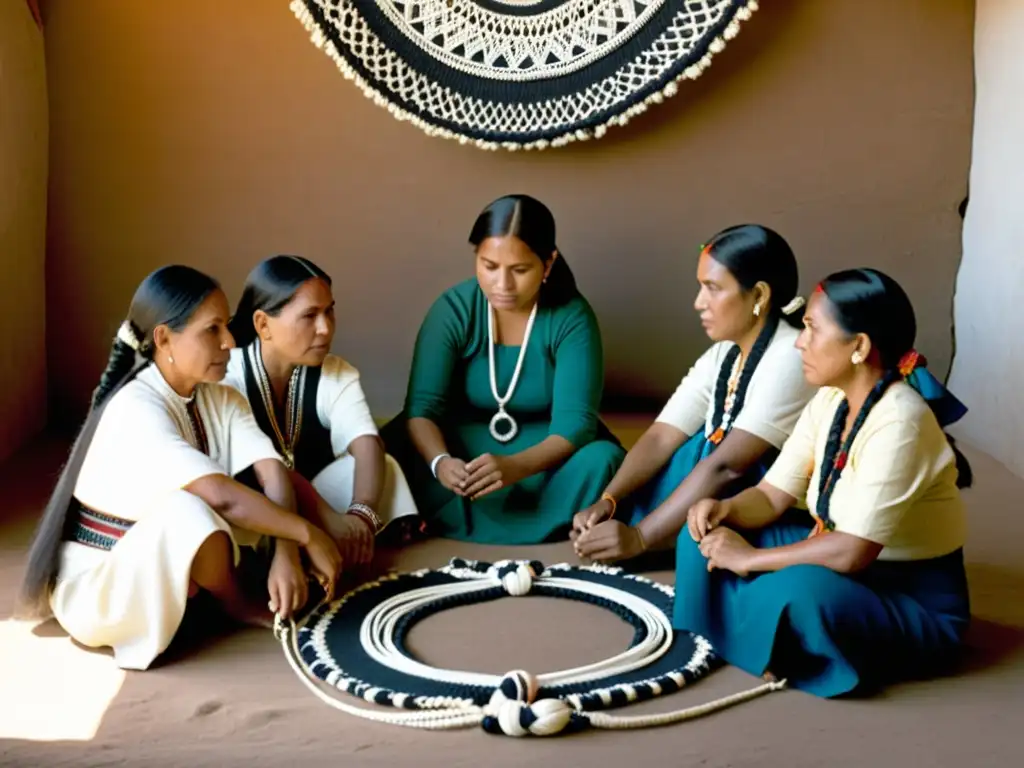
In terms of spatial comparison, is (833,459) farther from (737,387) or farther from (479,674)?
(479,674)

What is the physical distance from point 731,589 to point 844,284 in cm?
65

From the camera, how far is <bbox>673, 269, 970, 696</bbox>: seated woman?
2199 millimetres

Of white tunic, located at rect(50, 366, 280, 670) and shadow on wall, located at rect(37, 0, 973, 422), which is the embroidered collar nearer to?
white tunic, located at rect(50, 366, 280, 670)

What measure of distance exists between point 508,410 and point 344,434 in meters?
0.52

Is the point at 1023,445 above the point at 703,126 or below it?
below

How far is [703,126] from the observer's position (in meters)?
3.97

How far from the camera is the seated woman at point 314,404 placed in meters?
2.86

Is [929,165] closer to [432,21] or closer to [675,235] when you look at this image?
[675,235]

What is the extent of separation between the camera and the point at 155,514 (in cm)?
234

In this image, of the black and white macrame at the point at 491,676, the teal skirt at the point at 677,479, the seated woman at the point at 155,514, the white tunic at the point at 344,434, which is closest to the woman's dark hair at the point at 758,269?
the teal skirt at the point at 677,479

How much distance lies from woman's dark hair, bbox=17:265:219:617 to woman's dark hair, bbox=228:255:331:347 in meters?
0.35

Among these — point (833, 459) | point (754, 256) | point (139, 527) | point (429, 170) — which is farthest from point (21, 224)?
point (833, 459)

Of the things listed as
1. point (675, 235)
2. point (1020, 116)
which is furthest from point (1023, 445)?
point (675, 235)

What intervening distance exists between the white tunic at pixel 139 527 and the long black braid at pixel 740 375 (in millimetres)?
1170
